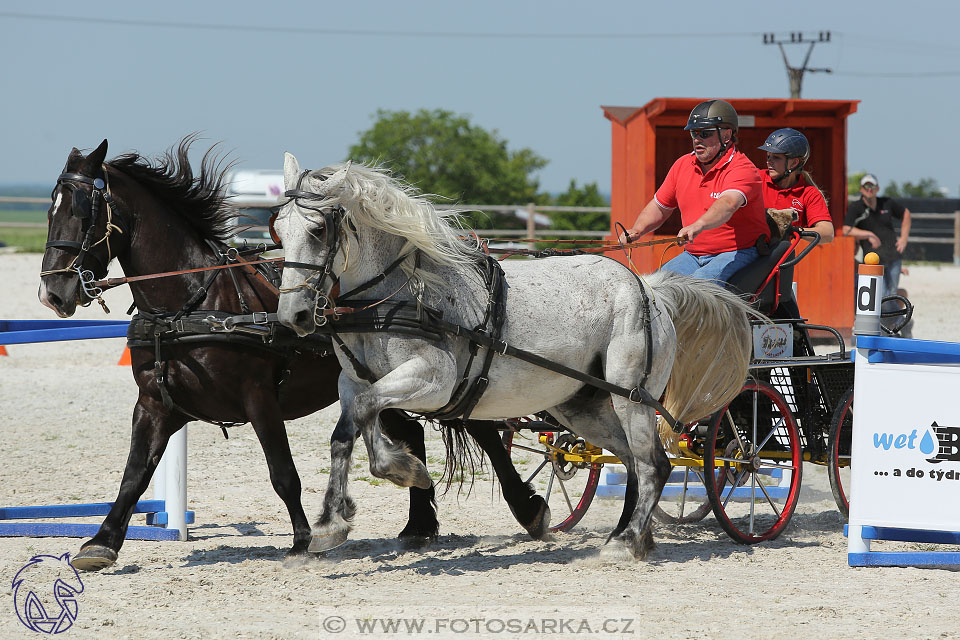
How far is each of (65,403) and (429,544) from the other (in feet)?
18.9

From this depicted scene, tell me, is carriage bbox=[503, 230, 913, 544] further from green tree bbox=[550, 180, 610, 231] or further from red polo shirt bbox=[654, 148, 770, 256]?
green tree bbox=[550, 180, 610, 231]

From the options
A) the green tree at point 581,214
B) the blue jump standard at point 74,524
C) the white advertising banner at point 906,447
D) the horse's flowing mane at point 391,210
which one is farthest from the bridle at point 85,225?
the green tree at point 581,214

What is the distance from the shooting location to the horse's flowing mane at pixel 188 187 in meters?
5.17

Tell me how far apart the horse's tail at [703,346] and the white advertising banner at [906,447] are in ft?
2.33


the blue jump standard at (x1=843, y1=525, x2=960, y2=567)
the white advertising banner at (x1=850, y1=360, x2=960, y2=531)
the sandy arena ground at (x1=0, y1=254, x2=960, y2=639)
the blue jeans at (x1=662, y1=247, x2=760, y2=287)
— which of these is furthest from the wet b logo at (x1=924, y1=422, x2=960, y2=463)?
the blue jeans at (x1=662, y1=247, x2=760, y2=287)

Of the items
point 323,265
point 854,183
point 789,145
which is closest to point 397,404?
point 323,265

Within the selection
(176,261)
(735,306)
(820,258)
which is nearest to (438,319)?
(176,261)

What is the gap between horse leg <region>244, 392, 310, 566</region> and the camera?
498 cm

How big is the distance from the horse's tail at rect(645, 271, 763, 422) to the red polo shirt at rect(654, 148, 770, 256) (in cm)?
43

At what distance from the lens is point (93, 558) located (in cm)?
487

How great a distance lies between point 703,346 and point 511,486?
1.25 meters

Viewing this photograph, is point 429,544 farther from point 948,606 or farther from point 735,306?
point 948,606

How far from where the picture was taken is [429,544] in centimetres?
567

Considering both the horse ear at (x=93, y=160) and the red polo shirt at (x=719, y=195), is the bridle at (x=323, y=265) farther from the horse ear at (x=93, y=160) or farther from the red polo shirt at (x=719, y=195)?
the red polo shirt at (x=719, y=195)
